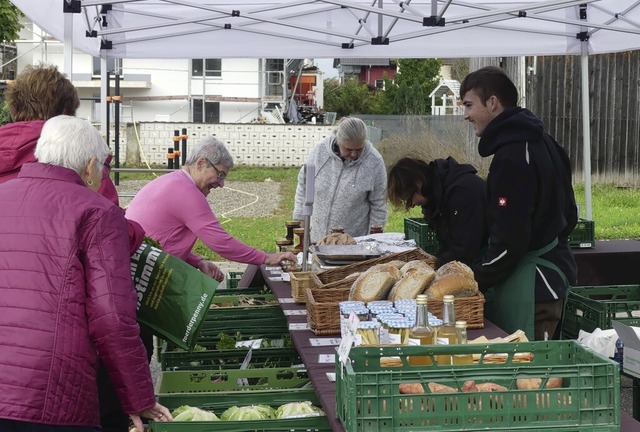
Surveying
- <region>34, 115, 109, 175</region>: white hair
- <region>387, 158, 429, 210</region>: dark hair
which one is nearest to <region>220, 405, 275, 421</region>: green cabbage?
<region>34, 115, 109, 175</region>: white hair

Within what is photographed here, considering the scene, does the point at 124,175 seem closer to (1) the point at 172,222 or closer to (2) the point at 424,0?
(2) the point at 424,0

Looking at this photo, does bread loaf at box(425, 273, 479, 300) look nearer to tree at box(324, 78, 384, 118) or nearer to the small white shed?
the small white shed

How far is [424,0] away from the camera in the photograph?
24.5ft

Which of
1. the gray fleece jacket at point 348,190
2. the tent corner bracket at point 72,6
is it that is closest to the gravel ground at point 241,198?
the gray fleece jacket at point 348,190

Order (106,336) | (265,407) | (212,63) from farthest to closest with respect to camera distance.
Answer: (212,63) < (265,407) < (106,336)

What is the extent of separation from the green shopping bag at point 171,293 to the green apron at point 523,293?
4.51 feet

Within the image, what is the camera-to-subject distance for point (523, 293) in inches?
166

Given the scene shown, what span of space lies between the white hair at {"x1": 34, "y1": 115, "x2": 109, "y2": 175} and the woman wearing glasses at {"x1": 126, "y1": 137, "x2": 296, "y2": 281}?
68.2 inches

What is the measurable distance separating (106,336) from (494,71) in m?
2.24

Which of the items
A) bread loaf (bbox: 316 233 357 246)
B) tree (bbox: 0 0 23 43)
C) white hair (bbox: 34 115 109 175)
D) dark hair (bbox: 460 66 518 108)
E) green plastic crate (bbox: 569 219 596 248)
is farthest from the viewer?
tree (bbox: 0 0 23 43)

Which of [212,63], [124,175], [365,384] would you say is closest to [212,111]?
[212,63]

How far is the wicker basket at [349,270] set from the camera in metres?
4.17

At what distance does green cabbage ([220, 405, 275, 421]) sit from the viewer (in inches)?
130

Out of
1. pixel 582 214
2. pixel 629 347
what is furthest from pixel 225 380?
pixel 582 214
